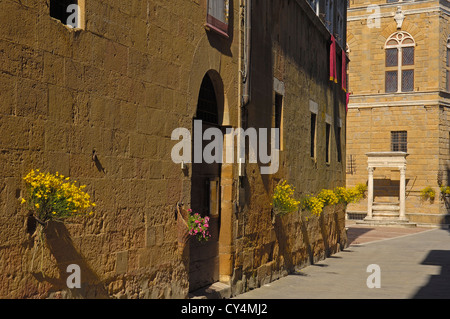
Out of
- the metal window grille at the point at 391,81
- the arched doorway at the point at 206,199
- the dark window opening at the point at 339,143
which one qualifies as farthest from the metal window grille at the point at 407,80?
the arched doorway at the point at 206,199

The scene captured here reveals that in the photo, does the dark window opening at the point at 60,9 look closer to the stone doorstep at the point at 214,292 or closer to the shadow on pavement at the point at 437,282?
the stone doorstep at the point at 214,292

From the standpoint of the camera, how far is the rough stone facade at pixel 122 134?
5.23 m

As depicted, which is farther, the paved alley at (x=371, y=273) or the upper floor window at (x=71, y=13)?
the paved alley at (x=371, y=273)

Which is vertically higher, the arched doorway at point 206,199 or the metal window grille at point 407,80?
the metal window grille at point 407,80

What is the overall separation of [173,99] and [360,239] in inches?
711

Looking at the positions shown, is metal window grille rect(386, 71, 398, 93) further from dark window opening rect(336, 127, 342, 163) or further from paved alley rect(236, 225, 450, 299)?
dark window opening rect(336, 127, 342, 163)

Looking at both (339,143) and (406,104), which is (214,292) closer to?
(339,143)

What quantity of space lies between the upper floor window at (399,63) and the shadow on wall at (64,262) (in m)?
31.8

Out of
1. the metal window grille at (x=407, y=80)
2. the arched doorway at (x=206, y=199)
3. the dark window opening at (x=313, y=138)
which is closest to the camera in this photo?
the arched doorway at (x=206, y=199)

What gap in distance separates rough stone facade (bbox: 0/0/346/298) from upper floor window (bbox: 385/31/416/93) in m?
25.5

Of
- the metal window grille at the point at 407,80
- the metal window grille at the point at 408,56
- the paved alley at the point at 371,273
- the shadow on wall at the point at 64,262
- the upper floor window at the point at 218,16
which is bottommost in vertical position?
the paved alley at the point at 371,273

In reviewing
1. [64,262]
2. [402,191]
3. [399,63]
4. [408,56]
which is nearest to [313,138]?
[64,262]

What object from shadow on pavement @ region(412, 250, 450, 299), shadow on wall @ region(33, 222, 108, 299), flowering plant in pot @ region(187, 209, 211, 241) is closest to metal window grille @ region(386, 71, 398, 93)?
shadow on pavement @ region(412, 250, 450, 299)

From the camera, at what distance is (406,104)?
115 ft
